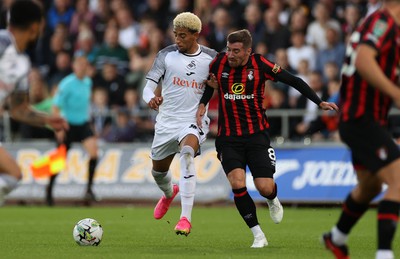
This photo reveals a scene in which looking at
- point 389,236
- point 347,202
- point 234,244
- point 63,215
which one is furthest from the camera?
point 63,215

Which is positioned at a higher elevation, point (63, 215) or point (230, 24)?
point (230, 24)

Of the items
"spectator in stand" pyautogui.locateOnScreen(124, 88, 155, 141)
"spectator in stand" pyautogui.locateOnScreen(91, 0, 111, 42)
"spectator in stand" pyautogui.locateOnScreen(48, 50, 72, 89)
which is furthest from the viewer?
"spectator in stand" pyautogui.locateOnScreen(91, 0, 111, 42)

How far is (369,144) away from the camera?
7578 millimetres

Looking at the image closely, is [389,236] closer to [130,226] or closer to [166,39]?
[130,226]

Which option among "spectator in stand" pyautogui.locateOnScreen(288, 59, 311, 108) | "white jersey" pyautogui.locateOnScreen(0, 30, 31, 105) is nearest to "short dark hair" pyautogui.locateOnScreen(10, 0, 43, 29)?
"white jersey" pyautogui.locateOnScreen(0, 30, 31, 105)

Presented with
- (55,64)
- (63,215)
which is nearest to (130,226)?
(63,215)

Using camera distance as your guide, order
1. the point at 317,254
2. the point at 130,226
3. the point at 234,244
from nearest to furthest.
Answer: the point at 317,254, the point at 234,244, the point at 130,226

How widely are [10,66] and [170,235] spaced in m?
4.16

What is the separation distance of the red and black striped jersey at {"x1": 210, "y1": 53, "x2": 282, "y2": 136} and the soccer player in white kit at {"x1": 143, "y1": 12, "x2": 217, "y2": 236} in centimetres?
56

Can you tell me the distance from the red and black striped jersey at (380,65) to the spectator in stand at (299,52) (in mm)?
12189

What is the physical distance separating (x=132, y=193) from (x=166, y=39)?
4.21 m

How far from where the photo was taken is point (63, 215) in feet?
52.2

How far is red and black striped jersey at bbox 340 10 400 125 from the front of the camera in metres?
7.45

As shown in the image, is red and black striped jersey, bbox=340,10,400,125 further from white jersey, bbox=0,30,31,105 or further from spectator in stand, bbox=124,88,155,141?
spectator in stand, bbox=124,88,155,141
